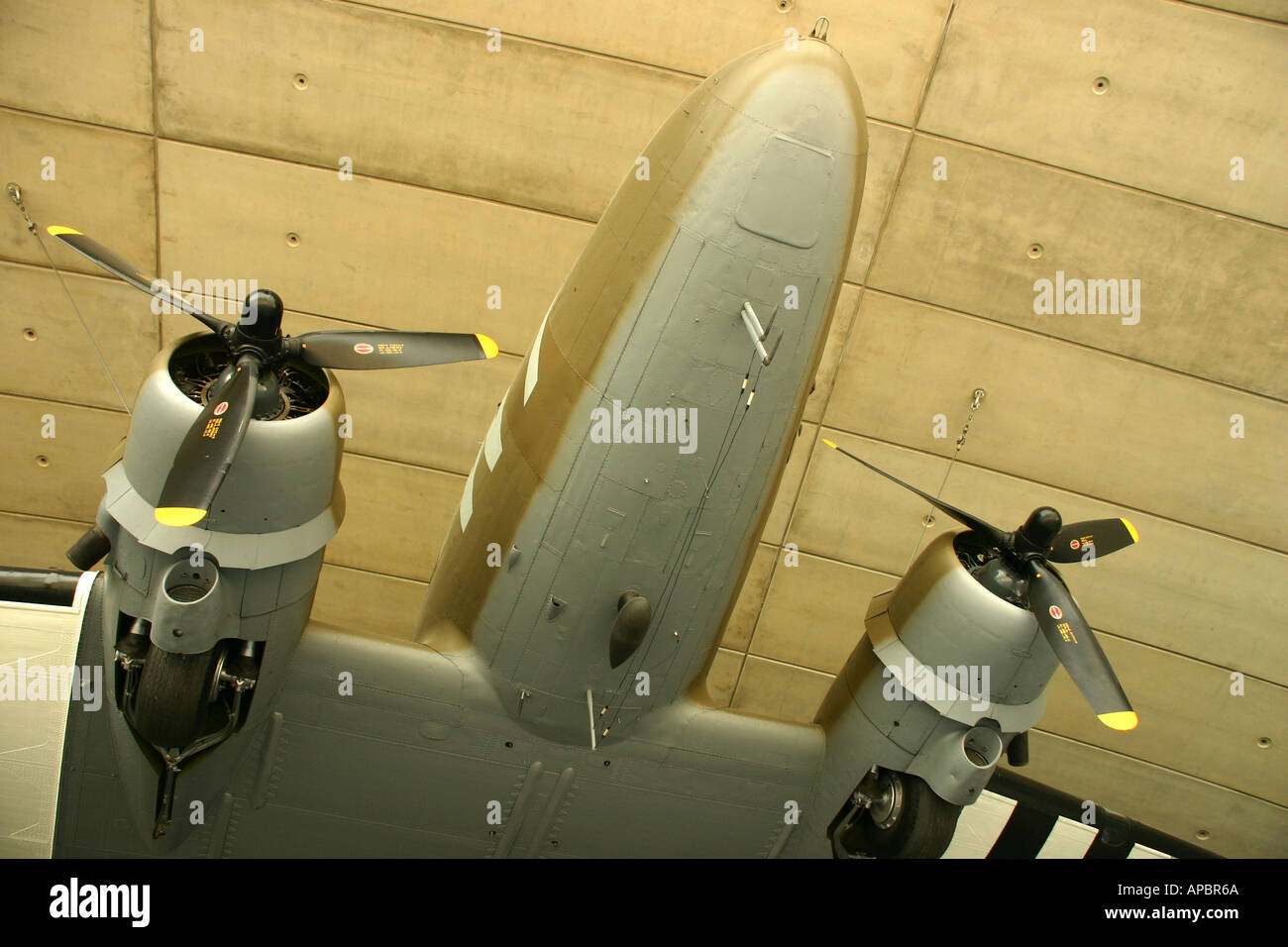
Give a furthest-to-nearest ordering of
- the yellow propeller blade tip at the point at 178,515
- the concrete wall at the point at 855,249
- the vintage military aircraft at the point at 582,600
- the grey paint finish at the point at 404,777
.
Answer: the concrete wall at the point at 855,249 < the grey paint finish at the point at 404,777 < the vintage military aircraft at the point at 582,600 < the yellow propeller blade tip at the point at 178,515

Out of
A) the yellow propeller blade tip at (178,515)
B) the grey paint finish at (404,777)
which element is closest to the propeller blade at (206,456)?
the yellow propeller blade tip at (178,515)

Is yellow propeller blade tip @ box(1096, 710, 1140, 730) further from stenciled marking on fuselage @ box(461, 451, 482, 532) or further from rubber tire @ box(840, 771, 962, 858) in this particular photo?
stenciled marking on fuselage @ box(461, 451, 482, 532)

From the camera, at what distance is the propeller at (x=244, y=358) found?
4.74 metres

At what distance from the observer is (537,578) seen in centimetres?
594

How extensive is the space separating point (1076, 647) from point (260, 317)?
524 cm

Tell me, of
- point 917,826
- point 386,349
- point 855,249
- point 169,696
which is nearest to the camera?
point 169,696

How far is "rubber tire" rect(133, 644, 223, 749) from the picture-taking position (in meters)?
5.15

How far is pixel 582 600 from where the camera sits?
587 cm

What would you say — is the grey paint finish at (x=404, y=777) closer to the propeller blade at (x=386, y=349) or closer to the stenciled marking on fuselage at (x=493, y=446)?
the stenciled marking on fuselage at (x=493, y=446)

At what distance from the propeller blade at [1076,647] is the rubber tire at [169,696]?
5.06 meters

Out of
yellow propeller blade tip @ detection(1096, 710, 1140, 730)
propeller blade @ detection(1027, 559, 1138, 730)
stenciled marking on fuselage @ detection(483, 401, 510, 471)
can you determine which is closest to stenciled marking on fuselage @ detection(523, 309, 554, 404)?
stenciled marking on fuselage @ detection(483, 401, 510, 471)

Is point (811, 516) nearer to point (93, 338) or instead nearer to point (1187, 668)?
point (1187, 668)
